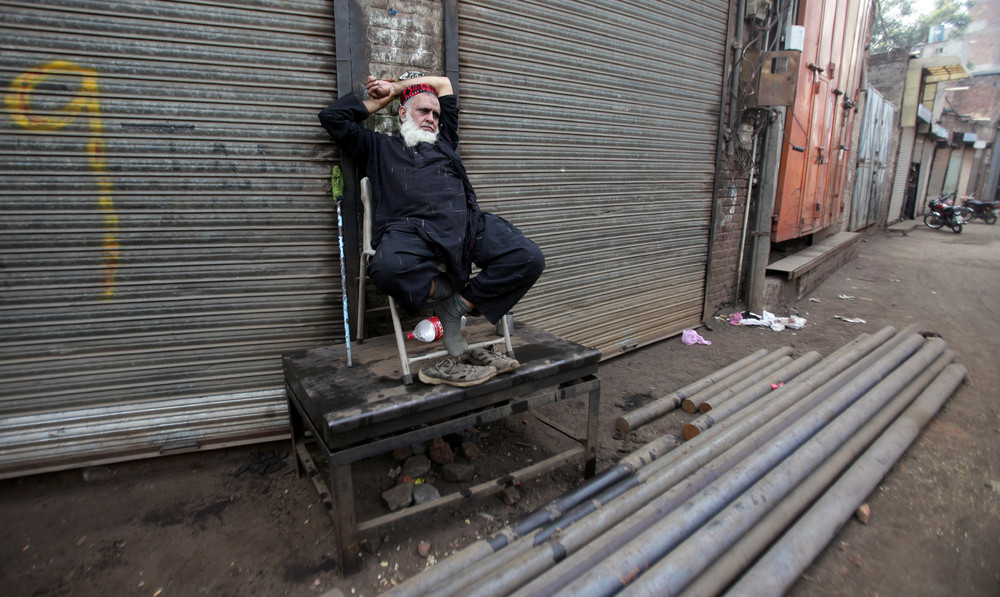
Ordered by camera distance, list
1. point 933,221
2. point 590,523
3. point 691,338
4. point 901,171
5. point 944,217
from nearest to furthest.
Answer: point 590,523
point 691,338
point 944,217
point 933,221
point 901,171

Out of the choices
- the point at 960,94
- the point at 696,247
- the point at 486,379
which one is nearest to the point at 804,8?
the point at 696,247

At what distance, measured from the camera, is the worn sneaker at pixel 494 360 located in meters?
2.30

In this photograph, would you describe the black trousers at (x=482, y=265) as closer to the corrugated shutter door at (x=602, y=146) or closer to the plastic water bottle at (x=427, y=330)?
the plastic water bottle at (x=427, y=330)

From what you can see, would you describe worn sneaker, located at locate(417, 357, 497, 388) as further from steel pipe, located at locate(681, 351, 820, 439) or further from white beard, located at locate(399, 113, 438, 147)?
steel pipe, located at locate(681, 351, 820, 439)

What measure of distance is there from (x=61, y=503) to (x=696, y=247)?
5314mm

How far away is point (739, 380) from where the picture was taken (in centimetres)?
373

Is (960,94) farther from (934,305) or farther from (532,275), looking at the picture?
(532,275)

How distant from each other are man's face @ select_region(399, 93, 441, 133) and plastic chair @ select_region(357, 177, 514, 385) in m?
0.40

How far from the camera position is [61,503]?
96.3 inches

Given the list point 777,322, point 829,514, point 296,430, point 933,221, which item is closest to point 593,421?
point 829,514

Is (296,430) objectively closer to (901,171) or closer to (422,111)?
(422,111)

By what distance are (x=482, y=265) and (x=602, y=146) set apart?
208cm

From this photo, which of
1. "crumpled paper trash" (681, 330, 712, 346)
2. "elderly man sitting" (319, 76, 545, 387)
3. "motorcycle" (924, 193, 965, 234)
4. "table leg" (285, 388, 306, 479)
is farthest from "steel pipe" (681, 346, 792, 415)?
"motorcycle" (924, 193, 965, 234)

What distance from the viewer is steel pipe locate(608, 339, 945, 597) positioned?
6.00 ft
